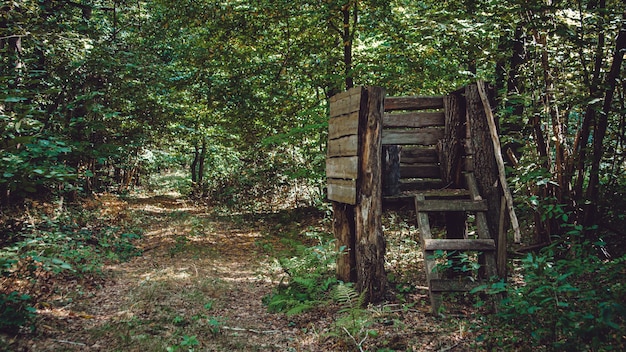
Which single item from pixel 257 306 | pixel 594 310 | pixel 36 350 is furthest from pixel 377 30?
pixel 36 350

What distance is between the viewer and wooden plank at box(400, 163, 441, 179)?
719 cm

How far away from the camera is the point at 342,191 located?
23.0 feet

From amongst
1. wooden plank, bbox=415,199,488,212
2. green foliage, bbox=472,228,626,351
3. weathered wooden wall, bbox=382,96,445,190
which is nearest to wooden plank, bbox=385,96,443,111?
weathered wooden wall, bbox=382,96,445,190

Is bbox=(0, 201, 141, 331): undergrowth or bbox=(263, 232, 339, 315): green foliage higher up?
bbox=(0, 201, 141, 331): undergrowth

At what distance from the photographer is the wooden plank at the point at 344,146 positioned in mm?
6637

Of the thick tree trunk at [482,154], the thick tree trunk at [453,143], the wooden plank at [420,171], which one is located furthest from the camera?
the wooden plank at [420,171]

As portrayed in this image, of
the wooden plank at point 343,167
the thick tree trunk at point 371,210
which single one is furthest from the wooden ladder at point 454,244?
the wooden plank at point 343,167

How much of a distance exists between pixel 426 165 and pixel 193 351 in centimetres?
464

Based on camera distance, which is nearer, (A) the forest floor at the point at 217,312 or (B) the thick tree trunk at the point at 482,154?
(A) the forest floor at the point at 217,312

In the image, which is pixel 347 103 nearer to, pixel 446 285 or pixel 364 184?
pixel 364 184

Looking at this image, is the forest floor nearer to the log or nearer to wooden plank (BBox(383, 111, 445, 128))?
the log

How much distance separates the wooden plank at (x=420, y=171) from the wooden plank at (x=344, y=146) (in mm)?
1029

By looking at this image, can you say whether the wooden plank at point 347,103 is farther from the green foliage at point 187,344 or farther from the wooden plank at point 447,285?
the green foliage at point 187,344

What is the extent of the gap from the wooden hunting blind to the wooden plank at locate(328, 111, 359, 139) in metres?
0.02
